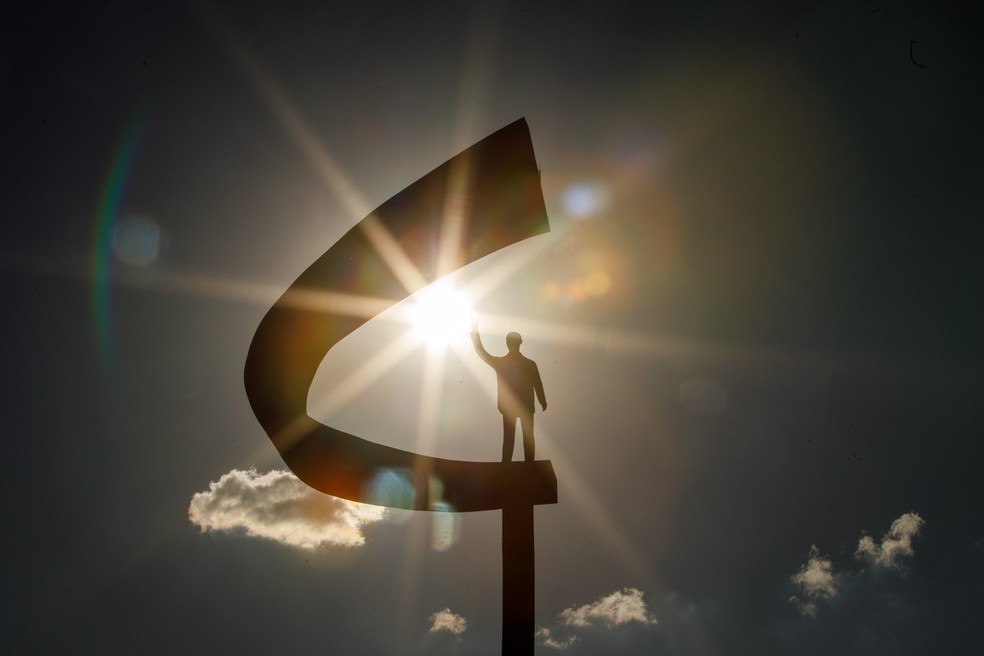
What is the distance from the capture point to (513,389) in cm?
882

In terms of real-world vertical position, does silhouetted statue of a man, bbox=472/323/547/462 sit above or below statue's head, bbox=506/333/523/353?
below

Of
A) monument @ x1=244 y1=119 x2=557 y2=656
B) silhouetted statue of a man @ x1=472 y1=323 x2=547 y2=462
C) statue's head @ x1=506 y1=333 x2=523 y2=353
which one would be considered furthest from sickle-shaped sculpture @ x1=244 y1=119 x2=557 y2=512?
statue's head @ x1=506 y1=333 x2=523 y2=353

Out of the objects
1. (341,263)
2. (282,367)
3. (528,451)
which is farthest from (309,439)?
(528,451)

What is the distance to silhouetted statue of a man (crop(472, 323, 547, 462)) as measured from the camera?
877 centimetres

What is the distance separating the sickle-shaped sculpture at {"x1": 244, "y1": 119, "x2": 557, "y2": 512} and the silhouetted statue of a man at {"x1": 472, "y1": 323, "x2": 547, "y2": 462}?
0.41 m

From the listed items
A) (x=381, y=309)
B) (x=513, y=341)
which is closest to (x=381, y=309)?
(x=381, y=309)

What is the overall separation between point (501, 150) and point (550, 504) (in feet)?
14.7

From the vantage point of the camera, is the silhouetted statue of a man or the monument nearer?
the monument

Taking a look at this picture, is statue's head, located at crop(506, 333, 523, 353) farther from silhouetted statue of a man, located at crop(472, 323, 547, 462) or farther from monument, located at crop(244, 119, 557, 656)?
monument, located at crop(244, 119, 557, 656)

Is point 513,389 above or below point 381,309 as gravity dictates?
below

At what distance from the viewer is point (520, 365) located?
8891mm

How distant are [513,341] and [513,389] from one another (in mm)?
650

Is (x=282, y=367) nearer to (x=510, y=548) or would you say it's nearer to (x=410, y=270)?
(x=410, y=270)

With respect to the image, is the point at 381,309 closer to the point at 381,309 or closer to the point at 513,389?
the point at 381,309
